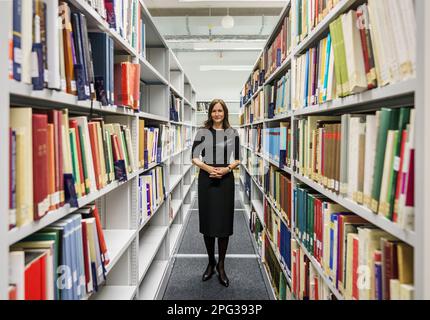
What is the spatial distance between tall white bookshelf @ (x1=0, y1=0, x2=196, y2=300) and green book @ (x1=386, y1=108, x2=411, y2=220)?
928mm

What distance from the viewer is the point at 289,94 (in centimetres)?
207

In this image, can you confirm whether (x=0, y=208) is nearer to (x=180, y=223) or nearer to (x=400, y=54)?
(x=400, y=54)

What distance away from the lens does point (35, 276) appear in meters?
0.84

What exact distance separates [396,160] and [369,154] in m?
0.14

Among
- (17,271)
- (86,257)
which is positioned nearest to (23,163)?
(17,271)

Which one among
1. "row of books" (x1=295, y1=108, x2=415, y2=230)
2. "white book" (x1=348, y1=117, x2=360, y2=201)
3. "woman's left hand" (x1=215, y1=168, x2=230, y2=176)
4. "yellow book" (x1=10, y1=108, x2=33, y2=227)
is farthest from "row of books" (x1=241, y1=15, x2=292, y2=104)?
"yellow book" (x1=10, y1=108, x2=33, y2=227)

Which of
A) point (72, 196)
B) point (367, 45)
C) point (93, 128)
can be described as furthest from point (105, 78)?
point (367, 45)

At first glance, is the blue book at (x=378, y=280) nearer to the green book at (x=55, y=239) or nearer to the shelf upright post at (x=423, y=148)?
the shelf upright post at (x=423, y=148)

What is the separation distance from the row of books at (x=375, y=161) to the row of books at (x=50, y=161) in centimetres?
91

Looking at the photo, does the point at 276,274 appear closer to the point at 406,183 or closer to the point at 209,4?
the point at 406,183

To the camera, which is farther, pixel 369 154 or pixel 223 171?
pixel 223 171

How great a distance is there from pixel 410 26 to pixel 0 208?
104 cm

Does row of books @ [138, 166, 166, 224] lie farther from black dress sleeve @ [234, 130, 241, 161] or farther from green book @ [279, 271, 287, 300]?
green book @ [279, 271, 287, 300]

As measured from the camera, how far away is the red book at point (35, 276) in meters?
0.81
